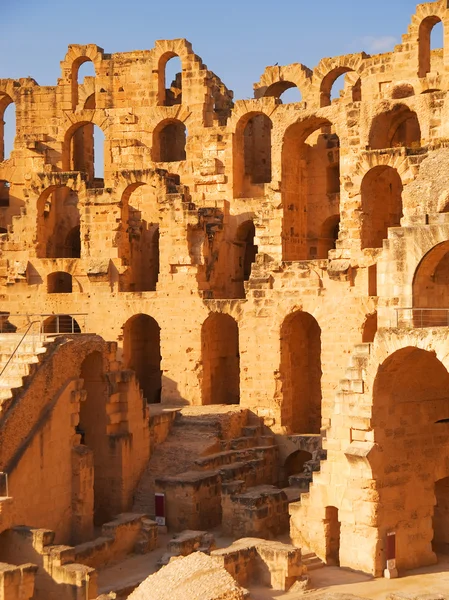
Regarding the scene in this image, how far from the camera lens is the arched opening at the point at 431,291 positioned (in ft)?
74.8

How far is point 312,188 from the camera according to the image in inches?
1308

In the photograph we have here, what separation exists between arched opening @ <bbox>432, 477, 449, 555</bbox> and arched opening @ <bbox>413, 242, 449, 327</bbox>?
4072 millimetres

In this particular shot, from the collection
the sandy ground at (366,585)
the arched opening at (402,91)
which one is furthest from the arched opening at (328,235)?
the sandy ground at (366,585)

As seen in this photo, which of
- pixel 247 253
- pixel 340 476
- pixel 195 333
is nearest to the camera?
pixel 340 476

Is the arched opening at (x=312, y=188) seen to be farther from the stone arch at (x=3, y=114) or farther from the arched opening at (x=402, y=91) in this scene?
the stone arch at (x=3, y=114)

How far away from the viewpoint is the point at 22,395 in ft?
76.3

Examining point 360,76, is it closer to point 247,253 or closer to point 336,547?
point 247,253

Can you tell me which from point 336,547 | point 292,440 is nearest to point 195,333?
point 292,440

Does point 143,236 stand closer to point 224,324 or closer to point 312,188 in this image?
point 224,324

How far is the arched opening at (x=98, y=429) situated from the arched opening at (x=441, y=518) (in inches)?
305

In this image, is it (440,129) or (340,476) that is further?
(440,129)

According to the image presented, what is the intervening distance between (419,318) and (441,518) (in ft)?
16.5

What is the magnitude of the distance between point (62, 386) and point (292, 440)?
7.63 m

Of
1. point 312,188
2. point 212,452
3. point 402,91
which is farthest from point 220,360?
point 402,91
